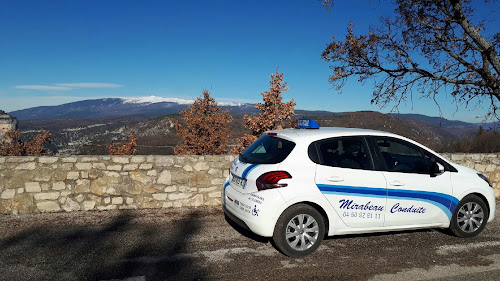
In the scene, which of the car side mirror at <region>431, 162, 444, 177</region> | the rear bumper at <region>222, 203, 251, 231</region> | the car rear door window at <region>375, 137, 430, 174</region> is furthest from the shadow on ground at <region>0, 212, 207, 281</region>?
the car side mirror at <region>431, 162, 444, 177</region>

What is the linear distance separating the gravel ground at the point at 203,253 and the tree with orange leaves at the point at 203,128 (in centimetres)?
1726

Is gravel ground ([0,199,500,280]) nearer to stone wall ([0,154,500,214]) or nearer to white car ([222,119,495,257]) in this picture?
white car ([222,119,495,257])

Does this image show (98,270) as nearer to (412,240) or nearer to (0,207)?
(0,207)

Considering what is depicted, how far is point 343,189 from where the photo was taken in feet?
14.0

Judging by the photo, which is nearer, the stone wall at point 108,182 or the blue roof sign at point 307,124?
the blue roof sign at point 307,124

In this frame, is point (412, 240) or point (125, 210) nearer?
point (412, 240)

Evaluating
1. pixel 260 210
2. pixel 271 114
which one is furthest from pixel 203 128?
pixel 260 210

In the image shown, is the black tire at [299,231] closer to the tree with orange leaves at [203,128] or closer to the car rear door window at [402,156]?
the car rear door window at [402,156]

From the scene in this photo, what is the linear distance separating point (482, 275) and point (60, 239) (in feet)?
17.4

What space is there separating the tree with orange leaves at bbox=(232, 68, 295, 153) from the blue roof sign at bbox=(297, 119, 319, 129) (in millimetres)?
12938

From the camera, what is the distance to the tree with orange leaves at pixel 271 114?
18484 millimetres

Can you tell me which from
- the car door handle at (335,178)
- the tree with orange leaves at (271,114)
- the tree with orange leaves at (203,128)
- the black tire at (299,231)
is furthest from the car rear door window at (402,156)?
the tree with orange leaves at (203,128)

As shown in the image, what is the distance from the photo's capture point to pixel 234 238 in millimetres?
4781

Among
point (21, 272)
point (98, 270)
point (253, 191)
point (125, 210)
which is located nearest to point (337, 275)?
point (253, 191)
